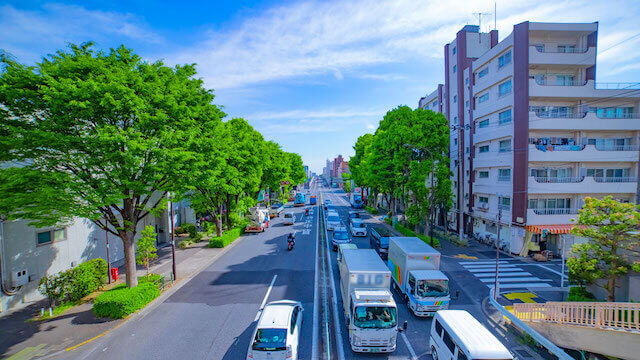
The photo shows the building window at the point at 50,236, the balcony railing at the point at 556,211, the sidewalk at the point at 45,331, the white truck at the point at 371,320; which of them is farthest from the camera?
the balcony railing at the point at 556,211

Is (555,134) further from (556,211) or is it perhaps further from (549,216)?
(549,216)

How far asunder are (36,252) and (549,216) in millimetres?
35906

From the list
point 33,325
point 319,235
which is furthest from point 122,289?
point 319,235

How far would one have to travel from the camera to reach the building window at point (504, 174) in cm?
2565

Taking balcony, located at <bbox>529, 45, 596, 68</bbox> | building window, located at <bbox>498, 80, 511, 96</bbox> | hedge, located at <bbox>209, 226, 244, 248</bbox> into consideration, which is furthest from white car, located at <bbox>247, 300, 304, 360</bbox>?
balcony, located at <bbox>529, 45, 596, 68</bbox>

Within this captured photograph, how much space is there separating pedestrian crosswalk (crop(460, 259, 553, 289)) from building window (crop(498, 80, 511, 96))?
50.1 feet

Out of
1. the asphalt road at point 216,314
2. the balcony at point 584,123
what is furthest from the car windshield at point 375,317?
the balcony at point 584,123

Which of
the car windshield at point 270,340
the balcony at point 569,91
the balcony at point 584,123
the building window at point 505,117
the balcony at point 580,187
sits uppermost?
the balcony at point 569,91

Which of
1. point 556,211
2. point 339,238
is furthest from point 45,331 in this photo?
point 556,211

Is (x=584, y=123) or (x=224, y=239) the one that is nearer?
(x=584, y=123)

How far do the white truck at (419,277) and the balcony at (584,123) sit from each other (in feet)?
55.0

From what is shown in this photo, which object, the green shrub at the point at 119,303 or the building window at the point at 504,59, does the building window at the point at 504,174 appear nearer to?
the building window at the point at 504,59

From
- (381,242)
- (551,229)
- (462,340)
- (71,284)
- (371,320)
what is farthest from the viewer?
(381,242)

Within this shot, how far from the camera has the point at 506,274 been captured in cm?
2019
